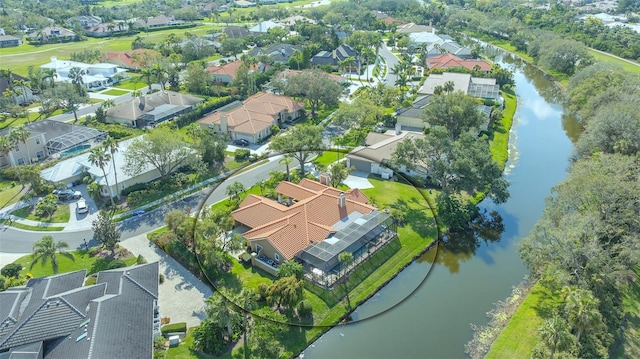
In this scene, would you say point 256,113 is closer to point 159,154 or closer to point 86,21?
point 159,154

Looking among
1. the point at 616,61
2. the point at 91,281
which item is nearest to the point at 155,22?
the point at 616,61

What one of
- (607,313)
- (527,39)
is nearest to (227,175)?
(607,313)

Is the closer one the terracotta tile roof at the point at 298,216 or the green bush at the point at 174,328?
the green bush at the point at 174,328

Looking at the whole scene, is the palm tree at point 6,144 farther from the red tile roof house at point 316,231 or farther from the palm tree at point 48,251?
the red tile roof house at point 316,231

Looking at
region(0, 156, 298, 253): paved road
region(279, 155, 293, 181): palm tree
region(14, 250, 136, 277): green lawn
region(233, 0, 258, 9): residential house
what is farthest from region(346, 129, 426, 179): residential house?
region(233, 0, 258, 9): residential house

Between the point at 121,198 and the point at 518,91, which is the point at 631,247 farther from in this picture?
the point at 518,91

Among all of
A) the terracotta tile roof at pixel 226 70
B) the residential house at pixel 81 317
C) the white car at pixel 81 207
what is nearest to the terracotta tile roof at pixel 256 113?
the terracotta tile roof at pixel 226 70
